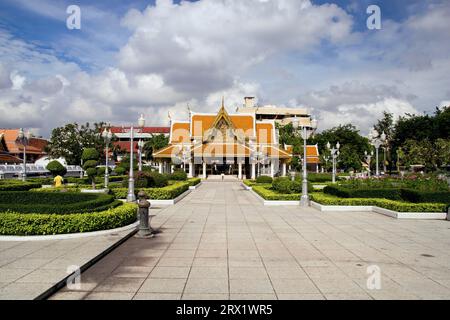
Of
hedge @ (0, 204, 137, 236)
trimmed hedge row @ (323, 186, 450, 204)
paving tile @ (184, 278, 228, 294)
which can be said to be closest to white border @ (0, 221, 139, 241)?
hedge @ (0, 204, 137, 236)

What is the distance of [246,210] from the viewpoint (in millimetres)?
16500

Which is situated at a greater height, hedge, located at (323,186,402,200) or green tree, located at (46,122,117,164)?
green tree, located at (46,122,117,164)

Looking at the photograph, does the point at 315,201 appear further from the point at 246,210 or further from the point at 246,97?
the point at 246,97

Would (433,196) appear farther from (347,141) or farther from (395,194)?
(347,141)

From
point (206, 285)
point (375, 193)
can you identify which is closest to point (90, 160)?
point (375, 193)

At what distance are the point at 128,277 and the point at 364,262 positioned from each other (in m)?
5.06

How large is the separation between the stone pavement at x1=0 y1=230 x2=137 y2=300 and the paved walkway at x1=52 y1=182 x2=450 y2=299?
364 mm

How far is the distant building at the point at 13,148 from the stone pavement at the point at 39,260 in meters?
43.4

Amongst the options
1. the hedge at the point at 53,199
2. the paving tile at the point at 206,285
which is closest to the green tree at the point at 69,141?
the hedge at the point at 53,199

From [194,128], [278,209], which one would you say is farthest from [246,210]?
[194,128]

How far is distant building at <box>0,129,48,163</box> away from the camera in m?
46.2

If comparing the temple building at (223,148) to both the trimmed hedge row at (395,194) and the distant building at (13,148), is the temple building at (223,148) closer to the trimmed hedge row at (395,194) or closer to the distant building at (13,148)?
the distant building at (13,148)

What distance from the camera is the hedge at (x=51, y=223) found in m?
9.04

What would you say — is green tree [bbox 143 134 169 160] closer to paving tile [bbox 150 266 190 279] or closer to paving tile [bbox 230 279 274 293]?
paving tile [bbox 150 266 190 279]
